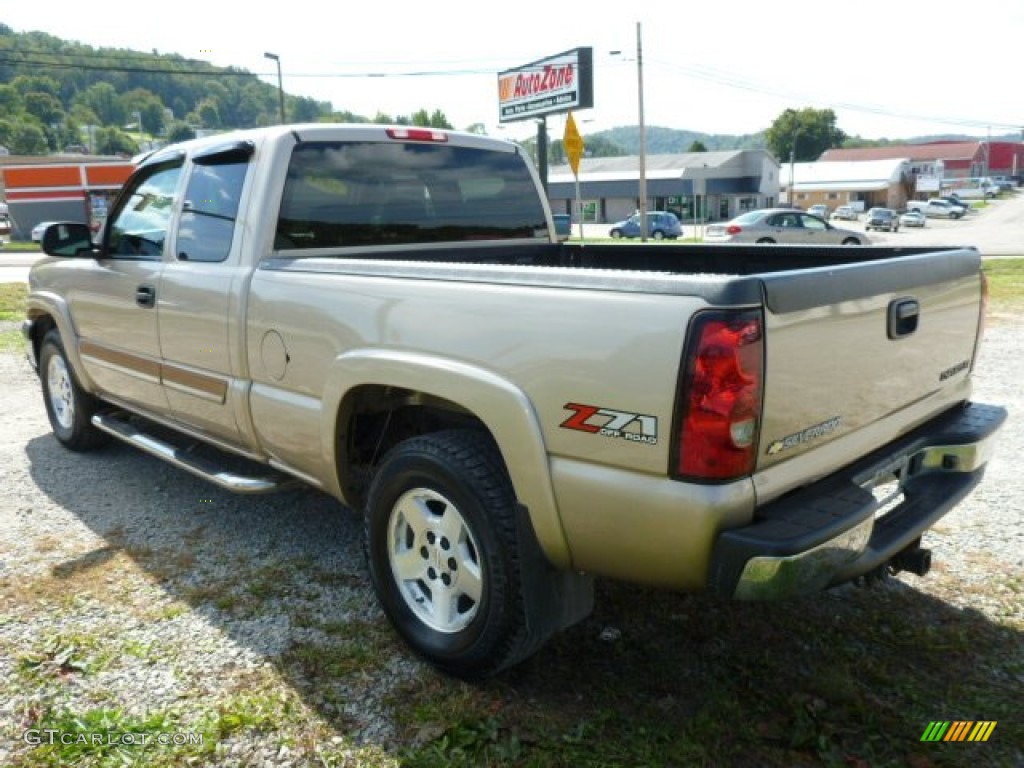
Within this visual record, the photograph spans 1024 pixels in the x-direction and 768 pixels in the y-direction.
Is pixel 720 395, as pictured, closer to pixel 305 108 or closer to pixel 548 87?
pixel 548 87

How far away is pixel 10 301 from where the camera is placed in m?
14.4

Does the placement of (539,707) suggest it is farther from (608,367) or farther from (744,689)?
(608,367)

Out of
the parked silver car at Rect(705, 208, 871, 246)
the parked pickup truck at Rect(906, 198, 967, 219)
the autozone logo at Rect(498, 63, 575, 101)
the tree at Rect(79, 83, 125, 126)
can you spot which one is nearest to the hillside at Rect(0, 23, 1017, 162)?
the tree at Rect(79, 83, 125, 126)

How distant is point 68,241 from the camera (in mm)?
4902

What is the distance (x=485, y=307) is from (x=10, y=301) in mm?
14685

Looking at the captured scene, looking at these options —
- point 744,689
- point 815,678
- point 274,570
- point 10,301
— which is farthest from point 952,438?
point 10,301

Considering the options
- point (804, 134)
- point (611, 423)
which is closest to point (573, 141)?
point (611, 423)

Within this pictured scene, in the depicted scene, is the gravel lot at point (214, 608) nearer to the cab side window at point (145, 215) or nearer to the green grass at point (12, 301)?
the cab side window at point (145, 215)

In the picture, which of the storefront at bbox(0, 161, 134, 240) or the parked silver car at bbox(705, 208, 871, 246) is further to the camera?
the storefront at bbox(0, 161, 134, 240)

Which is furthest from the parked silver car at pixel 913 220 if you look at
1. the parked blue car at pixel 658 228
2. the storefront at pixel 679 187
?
the parked blue car at pixel 658 228

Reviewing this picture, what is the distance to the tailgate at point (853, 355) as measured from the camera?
227 cm

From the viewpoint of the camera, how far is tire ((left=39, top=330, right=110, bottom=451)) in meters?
5.47

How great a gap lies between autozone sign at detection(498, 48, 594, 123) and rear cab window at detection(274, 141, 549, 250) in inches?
1097

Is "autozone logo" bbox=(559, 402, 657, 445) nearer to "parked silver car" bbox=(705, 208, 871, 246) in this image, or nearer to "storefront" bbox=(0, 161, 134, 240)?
"parked silver car" bbox=(705, 208, 871, 246)
